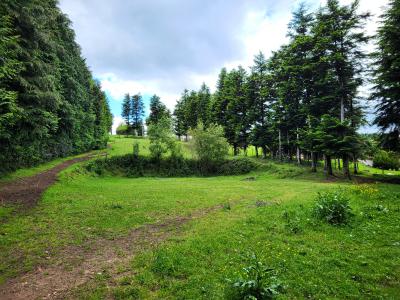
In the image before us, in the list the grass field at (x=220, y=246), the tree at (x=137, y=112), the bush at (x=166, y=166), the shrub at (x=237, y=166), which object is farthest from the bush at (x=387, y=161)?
the tree at (x=137, y=112)

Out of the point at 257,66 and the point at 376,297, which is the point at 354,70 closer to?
the point at 257,66

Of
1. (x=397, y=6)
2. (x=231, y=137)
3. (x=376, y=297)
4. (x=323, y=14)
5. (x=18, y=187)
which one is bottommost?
(x=376, y=297)

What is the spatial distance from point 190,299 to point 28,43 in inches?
690

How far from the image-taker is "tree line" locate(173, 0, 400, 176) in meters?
20.3

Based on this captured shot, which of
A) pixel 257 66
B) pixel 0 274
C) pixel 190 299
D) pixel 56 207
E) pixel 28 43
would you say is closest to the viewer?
pixel 190 299

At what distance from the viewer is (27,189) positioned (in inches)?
647

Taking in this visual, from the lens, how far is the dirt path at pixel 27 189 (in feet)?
44.7

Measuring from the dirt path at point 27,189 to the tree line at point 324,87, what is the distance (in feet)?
77.7

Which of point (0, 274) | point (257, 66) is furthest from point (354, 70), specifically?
point (0, 274)

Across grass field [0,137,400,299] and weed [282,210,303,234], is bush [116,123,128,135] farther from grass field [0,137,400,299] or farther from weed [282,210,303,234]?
weed [282,210,303,234]

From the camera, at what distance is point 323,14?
25.9 meters

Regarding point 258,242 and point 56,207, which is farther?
point 56,207

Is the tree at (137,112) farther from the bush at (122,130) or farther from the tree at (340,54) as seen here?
the tree at (340,54)

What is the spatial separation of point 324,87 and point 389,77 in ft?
27.0
